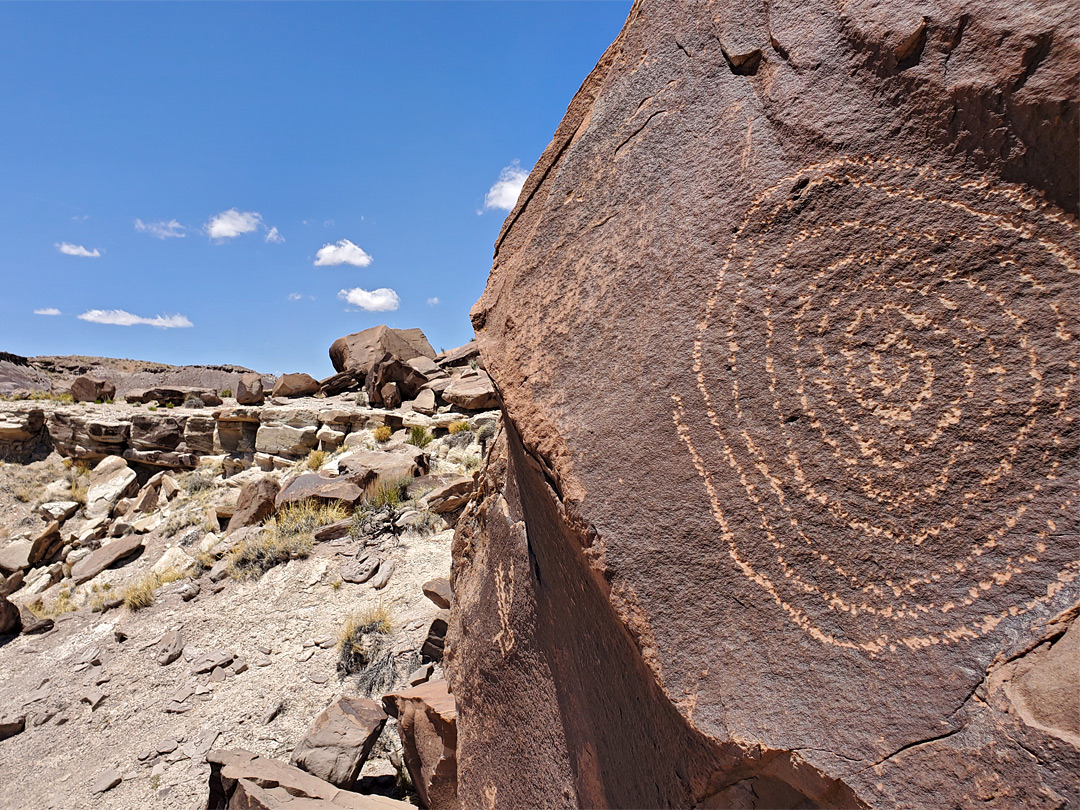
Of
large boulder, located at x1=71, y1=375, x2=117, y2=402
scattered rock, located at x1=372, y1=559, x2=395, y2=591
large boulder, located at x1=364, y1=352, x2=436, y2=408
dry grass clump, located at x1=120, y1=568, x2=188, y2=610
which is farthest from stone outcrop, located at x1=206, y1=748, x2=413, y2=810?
large boulder, located at x1=71, y1=375, x2=117, y2=402

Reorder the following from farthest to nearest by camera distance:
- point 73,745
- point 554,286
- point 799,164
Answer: point 73,745 → point 554,286 → point 799,164

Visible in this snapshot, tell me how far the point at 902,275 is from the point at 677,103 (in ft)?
2.32

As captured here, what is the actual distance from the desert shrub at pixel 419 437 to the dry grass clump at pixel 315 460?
1.39m

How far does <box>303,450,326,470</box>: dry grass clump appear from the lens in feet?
30.1

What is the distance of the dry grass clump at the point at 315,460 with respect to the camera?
9164 millimetres

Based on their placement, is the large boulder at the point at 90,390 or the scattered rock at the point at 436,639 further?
the large boulder at the point at 90,390

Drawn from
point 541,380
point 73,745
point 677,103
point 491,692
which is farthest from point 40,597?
point 677,103

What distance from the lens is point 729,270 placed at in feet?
4.45

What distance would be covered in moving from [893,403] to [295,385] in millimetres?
12219

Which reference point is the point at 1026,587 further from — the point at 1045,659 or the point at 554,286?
the point at 554,286

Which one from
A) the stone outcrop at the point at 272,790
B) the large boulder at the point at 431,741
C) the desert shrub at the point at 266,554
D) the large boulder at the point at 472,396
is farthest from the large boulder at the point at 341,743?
the large boulder at the point at 472,396

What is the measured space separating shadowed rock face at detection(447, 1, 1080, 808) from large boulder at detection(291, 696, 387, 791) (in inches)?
75.1

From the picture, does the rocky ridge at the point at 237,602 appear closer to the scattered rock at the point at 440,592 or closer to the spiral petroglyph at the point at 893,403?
the scattered rock at the point at 440,592

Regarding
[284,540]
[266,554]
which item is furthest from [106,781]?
[284,540]
